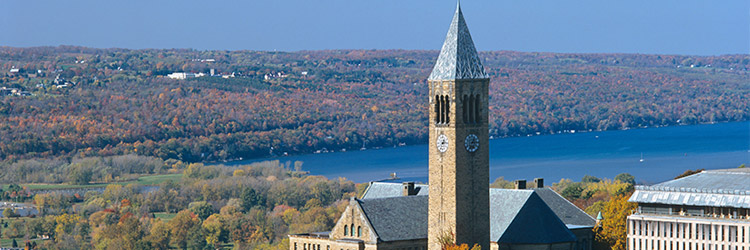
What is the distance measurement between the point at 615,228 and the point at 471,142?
1633 centimetres

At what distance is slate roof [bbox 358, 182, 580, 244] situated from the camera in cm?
8131

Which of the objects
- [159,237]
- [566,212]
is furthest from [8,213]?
[566,212]

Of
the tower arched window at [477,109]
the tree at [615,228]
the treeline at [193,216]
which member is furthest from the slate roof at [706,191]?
the treeline at [193,216]

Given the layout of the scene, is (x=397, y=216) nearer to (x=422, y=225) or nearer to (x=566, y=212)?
(x=422, y=225)

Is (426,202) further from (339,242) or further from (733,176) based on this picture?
(733,176)

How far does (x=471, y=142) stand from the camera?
78188mm

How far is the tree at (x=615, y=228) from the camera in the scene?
288 feet

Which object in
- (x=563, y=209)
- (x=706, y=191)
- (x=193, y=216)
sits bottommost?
(x=193, y=216)

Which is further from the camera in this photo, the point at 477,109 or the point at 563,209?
the point at 563,209

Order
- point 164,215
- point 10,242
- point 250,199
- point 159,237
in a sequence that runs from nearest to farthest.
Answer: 1. point 159,237
2. point 10,242
3. point 164,215
4. point 250,199

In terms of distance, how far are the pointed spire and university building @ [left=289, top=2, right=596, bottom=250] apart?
55 mm

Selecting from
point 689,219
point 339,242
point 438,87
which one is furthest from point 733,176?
point 339,242

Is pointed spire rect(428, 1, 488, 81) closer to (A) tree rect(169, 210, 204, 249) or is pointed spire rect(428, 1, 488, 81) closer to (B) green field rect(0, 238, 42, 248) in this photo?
(A) tree rect(169, 210, 204, 249)

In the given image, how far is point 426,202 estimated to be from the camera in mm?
84812
